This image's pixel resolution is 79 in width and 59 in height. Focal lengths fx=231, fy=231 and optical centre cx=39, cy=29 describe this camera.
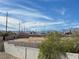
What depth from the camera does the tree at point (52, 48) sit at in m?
20.0

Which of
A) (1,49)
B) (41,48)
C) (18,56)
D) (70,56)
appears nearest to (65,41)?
(41,48)

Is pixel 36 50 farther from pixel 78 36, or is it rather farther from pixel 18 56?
pixel 18 56

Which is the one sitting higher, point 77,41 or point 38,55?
point 77,41

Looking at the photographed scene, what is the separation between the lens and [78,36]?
Result: 22.4 m

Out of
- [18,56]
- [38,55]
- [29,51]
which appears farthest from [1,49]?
[38,55]

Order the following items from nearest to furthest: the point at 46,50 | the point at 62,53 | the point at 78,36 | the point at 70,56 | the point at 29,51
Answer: the point at 70,56 → the point at 62,53 → the point at 46,50 → the point at 78,36 → the point at 29,51

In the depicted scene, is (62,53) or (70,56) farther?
(62,53)

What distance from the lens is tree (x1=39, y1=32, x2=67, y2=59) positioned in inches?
787

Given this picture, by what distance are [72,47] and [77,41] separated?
2.89ft

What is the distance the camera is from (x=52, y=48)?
20500mm

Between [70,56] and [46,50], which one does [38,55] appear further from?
[70,56]

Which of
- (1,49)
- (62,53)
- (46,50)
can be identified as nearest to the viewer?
(62,53)

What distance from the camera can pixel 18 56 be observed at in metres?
29.0

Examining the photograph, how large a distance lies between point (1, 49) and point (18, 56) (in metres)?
12.9
